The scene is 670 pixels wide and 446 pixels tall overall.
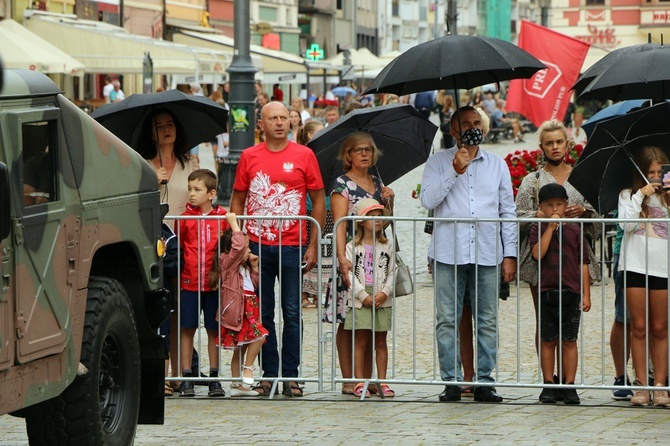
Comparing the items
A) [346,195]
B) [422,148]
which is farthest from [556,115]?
[346,195]

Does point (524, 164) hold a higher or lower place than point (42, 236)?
higher

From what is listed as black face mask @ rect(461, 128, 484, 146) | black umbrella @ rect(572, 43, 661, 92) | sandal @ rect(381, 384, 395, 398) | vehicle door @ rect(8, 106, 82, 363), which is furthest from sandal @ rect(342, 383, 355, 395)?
vehicle door @ rect(8, 106, 82, 363)

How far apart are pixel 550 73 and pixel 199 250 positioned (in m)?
9.64

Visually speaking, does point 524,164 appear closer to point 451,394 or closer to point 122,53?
point 451,394

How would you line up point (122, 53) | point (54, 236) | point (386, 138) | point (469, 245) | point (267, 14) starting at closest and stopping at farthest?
point (54, 236) → point (469, 245) → point (386, 138) → point (122, 53) → point (267, 14)

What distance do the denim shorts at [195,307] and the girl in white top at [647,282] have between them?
2500 millimetres

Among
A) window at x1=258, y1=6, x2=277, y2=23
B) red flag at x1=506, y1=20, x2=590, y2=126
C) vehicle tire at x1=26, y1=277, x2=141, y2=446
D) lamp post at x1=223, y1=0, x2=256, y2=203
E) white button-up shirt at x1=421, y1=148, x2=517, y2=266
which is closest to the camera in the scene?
vehicle tire at x1=26, y1=277, x2=141, y2=446

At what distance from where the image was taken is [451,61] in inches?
368

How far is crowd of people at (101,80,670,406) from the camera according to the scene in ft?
29.6

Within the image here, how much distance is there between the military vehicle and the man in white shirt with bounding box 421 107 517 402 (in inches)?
82.0

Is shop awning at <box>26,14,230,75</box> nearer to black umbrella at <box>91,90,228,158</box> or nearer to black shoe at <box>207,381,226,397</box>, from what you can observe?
black umbrella at <box>91,90,228,158</box>

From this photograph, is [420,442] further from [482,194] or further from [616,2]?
[616,2]

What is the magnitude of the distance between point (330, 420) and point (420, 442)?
0.82m

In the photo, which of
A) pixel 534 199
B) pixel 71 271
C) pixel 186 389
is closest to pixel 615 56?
pixel 534 199
